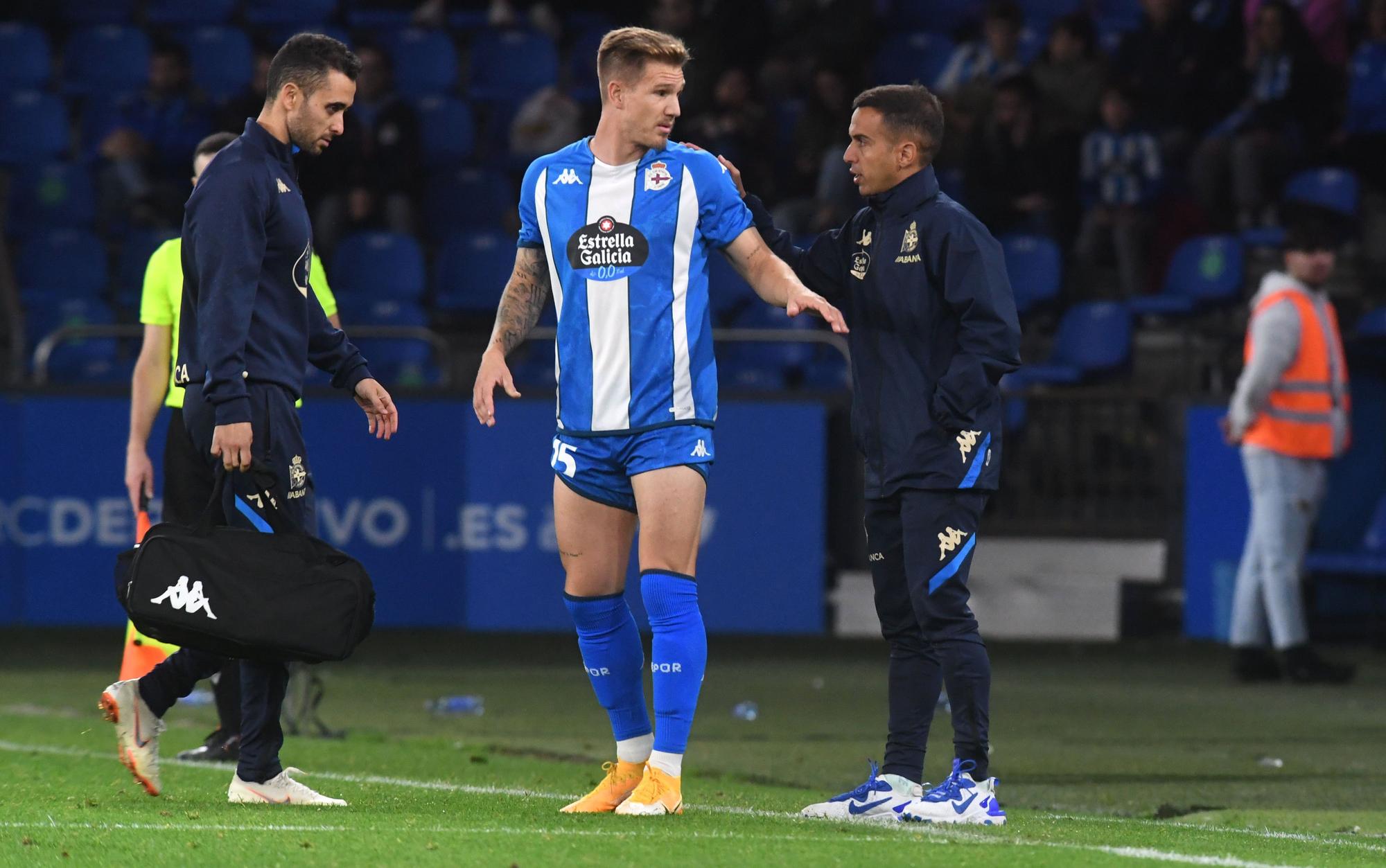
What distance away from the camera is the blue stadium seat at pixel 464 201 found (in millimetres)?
16562

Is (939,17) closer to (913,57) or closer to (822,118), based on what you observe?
(913,57)

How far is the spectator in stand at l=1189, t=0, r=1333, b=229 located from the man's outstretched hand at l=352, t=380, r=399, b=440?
10567mm

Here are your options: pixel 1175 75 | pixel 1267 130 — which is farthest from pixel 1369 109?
pixel 1175 75

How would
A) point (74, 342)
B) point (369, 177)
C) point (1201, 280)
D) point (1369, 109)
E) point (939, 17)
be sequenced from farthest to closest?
point (939, 17) < point (369, 177) < point (1369, 109) < point (1201, 280) < point (74, 342)

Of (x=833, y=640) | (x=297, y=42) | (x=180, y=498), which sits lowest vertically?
(x=833, y=640)

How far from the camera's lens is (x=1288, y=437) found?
35.7 ft

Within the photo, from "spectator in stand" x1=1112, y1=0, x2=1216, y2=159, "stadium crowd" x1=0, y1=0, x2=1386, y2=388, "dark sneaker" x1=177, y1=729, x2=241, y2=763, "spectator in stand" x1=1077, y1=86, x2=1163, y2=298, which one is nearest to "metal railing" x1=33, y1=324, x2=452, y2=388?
"stadium crowd" x1=0, y1=0, x2=1386, y2=388

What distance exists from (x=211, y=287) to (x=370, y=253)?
10.1 metres

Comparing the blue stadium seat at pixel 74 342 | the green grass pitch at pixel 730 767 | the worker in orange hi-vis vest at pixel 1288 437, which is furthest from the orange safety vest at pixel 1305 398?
the blue stadium seat at pixel 74 342

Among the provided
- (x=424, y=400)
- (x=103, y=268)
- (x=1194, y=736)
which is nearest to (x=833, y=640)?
(x=424, y=400)

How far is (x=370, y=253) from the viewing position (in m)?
15.5

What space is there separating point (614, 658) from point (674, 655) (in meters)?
0.29

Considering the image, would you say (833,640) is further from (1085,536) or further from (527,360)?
(527,360)

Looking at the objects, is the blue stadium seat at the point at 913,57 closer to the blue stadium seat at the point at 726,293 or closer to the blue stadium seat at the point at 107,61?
the blue stadium seat at the point at 726,293
